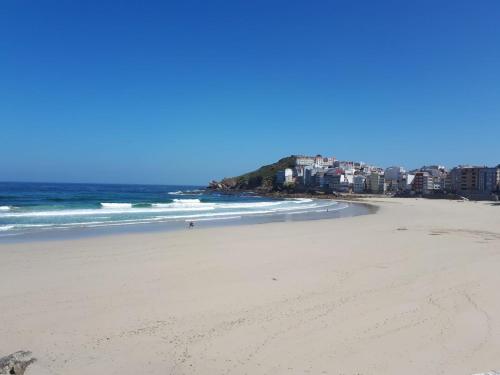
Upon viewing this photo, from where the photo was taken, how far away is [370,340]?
4.98m

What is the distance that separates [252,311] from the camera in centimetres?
612

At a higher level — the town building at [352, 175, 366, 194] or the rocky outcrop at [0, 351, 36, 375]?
the town building at [352, 175, 366, 194]

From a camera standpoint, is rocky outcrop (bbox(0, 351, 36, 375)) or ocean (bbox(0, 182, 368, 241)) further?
ocean (bbox(0, 182, 368, 241))

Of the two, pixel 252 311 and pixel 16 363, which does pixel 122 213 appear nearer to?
pixel 252 311

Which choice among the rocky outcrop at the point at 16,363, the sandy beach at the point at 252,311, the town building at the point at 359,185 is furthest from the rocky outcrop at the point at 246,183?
the rocky outcrop at the point at 16,363

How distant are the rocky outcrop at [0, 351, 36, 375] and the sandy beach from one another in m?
0.14

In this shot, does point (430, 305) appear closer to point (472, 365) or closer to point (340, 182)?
point (472, 365)

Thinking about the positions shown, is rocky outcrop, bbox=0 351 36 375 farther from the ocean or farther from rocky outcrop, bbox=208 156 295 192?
rocky outcrop, bbox=208 156 295 192

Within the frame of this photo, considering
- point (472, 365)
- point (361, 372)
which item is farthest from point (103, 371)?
point (472, 365)

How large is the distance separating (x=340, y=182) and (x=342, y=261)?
91.4 m

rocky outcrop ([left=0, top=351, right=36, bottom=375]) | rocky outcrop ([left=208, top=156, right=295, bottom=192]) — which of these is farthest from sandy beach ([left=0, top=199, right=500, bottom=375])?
rocky outcrop ([left=208, top=156, right=295, bottom=192])

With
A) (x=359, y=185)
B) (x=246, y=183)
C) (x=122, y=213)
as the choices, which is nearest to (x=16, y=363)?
(x=122, y=213)

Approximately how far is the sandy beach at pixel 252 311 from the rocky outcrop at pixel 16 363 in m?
0.14

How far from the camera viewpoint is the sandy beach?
4.45 metres
